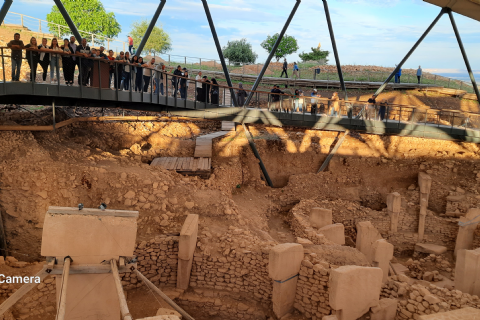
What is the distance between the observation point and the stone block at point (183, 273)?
8734mm

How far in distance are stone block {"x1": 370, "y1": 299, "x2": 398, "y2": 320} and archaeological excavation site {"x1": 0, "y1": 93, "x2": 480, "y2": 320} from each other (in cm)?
3

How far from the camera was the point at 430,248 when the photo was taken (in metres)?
13.9

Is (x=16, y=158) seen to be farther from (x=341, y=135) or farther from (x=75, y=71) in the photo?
(x=341, y=135)

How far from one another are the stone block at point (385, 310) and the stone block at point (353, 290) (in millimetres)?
99

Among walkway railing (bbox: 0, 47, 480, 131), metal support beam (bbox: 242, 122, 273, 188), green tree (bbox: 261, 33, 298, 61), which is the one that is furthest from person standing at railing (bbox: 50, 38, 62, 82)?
green tree (bbox: 261, 33, 298, 61)

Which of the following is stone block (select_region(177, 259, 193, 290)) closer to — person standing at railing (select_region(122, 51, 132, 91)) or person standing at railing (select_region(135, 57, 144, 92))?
person standing at railing (select_region(122, 51, 132, 91))

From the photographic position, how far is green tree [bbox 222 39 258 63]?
35.1 meters

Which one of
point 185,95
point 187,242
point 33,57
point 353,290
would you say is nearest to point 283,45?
point 185,95

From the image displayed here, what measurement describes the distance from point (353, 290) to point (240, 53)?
30.4 m

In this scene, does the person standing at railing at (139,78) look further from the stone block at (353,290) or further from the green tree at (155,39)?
the green tree at (155,39)

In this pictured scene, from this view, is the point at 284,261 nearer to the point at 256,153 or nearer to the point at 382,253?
the point at 382,253

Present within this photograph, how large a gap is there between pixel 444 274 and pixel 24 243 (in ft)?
40.1

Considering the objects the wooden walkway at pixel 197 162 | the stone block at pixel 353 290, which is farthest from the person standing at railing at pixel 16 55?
the stone block at pixel 353 290

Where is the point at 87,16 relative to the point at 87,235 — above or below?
above
